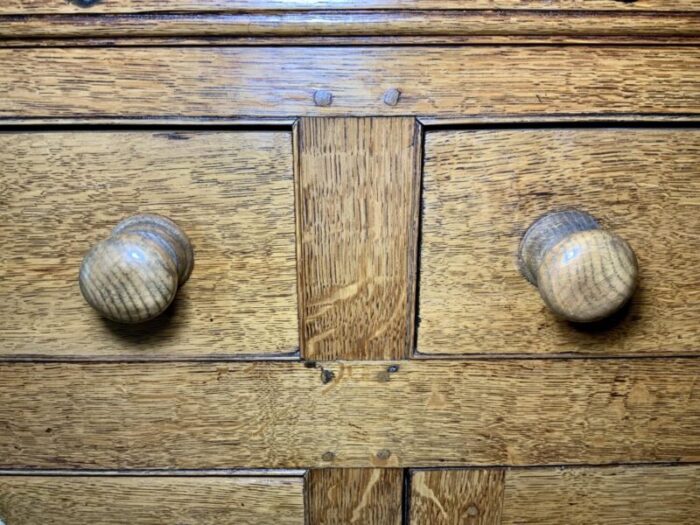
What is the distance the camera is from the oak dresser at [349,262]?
1.20 feet

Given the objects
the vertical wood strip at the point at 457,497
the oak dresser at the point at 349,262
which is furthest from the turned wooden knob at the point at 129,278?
the vertical wood strip at the point at 457,497

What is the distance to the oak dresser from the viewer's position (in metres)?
0.37

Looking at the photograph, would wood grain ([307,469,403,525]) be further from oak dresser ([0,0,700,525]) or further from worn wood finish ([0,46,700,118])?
worn wood finish ([0,46,700,118])

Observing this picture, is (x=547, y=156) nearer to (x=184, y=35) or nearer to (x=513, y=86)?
(x=513, y=86)

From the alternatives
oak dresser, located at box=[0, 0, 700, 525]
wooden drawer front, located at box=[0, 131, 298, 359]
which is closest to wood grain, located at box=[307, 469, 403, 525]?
oak dresser, located at box=[0, 0, 700, 525]

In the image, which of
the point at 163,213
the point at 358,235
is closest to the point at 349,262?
the point at 358,235

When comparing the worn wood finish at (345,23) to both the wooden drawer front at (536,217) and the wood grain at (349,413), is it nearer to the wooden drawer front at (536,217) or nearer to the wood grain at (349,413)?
the wooden drawer front at (536,217)

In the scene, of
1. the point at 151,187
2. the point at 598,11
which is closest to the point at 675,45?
the point at 598,11

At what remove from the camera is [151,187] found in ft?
1.28

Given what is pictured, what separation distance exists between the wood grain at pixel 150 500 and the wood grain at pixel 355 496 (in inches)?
0.5

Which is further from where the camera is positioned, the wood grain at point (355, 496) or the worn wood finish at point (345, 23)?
the wood grain at point (355, 496)

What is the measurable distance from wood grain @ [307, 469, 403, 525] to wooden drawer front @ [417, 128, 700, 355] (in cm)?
11

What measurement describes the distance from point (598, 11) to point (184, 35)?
236mm

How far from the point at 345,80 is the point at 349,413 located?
22cm
